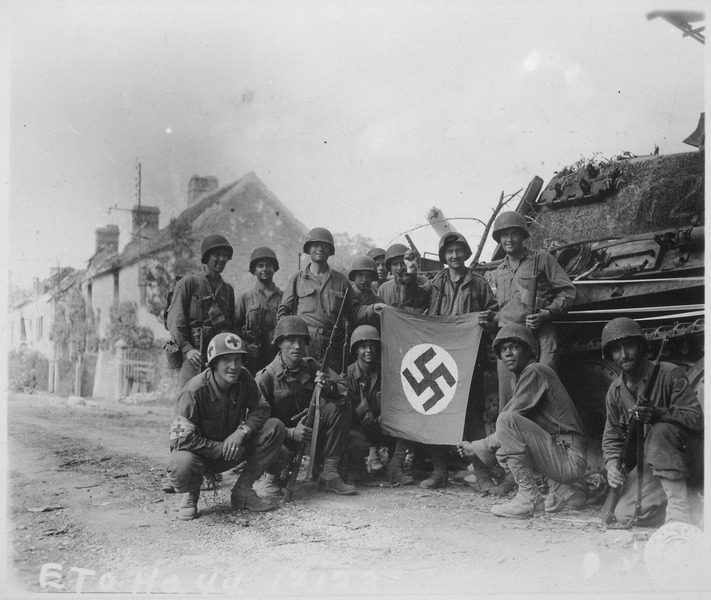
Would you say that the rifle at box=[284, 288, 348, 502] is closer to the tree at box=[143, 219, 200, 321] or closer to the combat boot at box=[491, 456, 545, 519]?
the combat boot at box=[491, 456, 545, 519]

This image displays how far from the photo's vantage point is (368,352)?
6.53 m

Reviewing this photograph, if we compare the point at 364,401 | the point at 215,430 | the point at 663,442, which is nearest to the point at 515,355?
the point at 663,442

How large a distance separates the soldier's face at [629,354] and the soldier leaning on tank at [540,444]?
573 millimetres

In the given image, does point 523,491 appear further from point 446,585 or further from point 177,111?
point 177,111

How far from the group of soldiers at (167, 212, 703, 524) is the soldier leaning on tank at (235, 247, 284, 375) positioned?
0.01 metres

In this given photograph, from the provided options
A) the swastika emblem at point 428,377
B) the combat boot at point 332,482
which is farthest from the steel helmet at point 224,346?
the swastika emblem at point 428,377

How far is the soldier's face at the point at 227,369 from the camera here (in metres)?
5.36

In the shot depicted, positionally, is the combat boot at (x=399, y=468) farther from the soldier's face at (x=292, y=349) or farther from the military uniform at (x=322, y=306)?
the soldier's face at (x=292, y=349)

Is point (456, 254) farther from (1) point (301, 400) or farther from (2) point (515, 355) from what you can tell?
(1) point (301, 400)

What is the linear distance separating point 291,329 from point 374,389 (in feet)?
3.62

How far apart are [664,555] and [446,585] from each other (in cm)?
148

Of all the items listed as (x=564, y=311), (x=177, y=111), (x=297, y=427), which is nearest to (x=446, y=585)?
(x=297, y=427)

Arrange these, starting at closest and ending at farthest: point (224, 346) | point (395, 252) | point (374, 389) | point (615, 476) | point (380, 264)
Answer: point (615, 476)
point (224, 346)
point (374, 389)
point (395, 252)
point (380, 264)

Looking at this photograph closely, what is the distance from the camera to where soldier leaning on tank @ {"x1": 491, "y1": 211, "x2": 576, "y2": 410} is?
5949 mm
